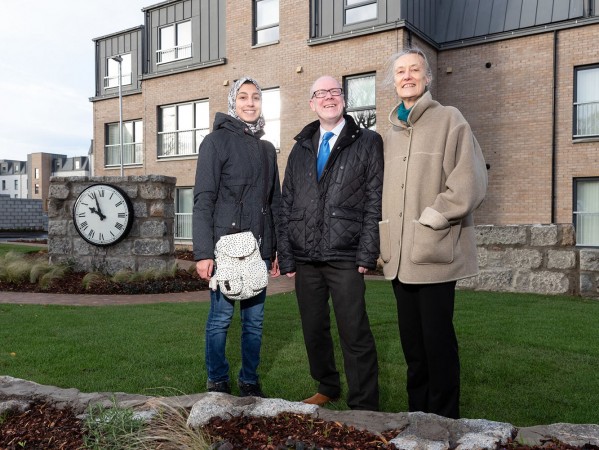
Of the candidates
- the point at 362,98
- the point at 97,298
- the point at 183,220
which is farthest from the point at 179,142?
the point at 97,298

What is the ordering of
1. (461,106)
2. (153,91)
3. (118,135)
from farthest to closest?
(118,135)
(153,91)
(461,106)

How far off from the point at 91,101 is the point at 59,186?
49.5 feet

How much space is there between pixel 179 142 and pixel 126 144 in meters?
3.69

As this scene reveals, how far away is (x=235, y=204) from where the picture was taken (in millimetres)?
3650

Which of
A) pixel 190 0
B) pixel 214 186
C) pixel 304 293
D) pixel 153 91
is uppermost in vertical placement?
pixel 190 0

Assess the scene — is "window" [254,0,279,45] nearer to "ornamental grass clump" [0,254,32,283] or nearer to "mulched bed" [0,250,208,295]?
"mulched bed" [0,250,208,295]

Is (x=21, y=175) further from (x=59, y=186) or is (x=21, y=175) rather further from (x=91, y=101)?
(x=59, y=186)

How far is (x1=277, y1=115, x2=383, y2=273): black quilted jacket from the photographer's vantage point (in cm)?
329

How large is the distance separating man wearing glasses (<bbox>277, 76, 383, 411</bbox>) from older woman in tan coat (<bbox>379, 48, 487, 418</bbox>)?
161 millimetres

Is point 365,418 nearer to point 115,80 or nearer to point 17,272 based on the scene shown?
point 17,272

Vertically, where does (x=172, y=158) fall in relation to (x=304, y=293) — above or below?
above

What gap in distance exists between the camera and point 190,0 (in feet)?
67.2

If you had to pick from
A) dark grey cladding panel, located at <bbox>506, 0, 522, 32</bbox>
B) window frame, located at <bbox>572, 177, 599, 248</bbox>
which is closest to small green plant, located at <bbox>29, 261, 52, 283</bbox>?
window frame, located at <bbox>572, 177, 599, 248</bbox>

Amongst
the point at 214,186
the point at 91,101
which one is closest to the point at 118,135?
the point at 91,101
